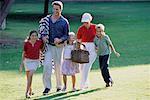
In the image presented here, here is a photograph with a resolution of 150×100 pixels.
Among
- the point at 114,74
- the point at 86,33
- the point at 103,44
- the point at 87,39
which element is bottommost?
the point at 114,74

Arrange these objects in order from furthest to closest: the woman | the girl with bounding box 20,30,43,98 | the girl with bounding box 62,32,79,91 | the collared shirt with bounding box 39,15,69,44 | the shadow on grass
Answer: the woman, the girl with bounding box 62,32,79,91, the collared shirt with bounding box 39,15,69,44, the girl with bounding box 20,30,43,98, the shadow on grass

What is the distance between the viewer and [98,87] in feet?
36.7

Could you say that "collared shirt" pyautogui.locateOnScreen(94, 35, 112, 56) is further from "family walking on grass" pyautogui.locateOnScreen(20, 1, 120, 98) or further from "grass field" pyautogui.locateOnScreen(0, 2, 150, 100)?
"grass field" pyautogui.locateOnScreen(0, 2, 150, 100)

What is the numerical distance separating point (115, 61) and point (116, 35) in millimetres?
8295

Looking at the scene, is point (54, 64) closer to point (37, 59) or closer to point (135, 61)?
point (37, 59)

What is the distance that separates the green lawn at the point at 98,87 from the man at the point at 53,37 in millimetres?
455

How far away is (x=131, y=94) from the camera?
10.2 meters

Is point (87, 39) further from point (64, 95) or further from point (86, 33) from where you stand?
point (64, 95)

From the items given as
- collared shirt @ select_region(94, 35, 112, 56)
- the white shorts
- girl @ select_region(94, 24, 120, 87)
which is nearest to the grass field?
girl @ select_region(94, 24, 120, 87)

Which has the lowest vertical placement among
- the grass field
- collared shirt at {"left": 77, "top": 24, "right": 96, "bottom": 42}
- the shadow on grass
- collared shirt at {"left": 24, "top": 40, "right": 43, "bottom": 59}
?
the shadow on grass

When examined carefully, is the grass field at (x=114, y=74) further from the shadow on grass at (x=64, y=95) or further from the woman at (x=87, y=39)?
the woman at (x=87, y=39)

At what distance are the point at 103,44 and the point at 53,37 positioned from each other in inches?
52.3

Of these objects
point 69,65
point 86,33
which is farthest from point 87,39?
point 69,65

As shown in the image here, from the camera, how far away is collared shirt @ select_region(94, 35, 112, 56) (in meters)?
11.2
